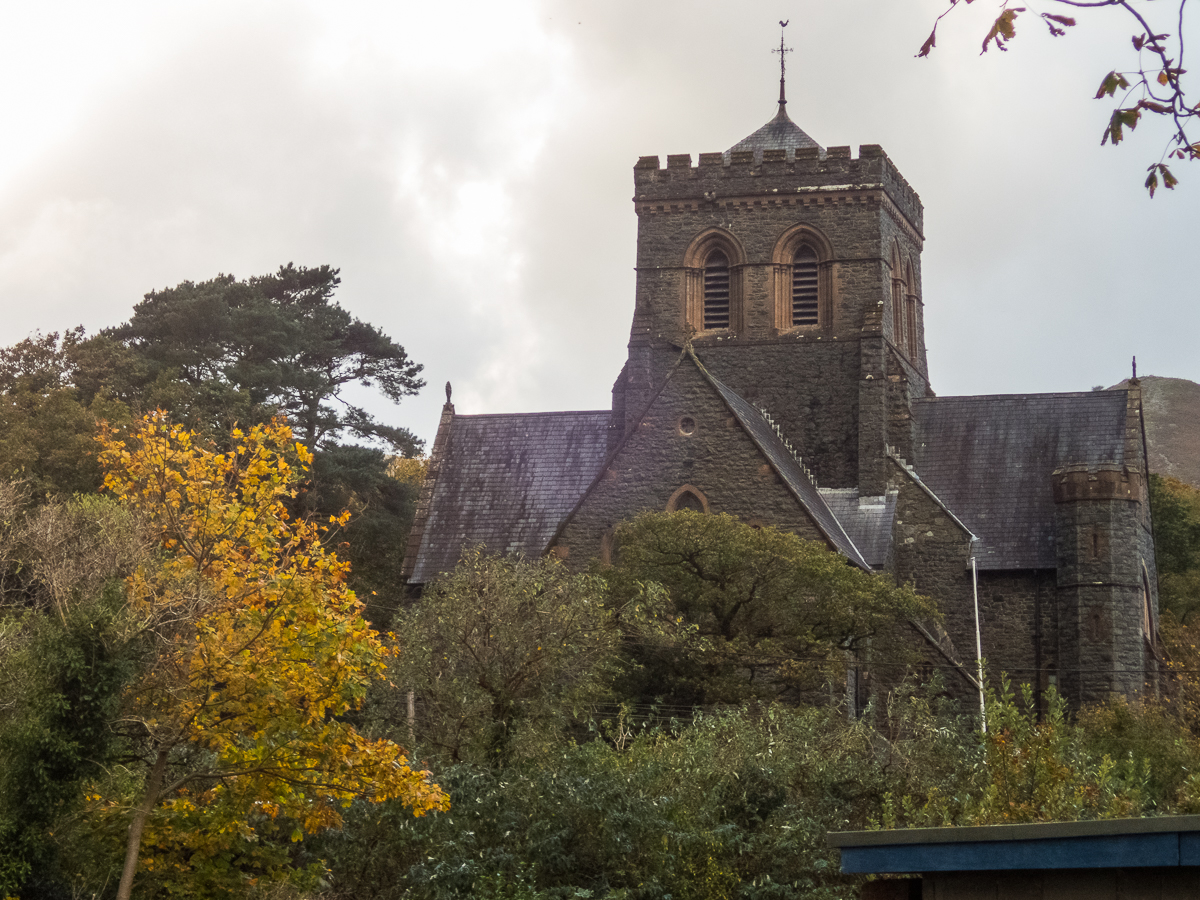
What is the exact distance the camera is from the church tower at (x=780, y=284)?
41.6 meters

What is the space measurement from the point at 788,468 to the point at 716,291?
7302mm

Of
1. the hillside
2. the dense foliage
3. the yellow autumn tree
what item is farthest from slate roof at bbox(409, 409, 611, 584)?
the hillside

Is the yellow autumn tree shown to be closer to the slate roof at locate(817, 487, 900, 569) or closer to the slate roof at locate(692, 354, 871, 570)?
the slate roof at locate(692, 354, 871, 570)

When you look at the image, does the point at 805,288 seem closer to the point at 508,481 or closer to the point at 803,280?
the point at 803,280

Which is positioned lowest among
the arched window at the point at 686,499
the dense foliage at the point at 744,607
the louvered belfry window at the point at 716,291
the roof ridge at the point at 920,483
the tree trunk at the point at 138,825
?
the tree trunk at the point at 138,825

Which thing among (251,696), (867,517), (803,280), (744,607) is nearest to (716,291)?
(803,280)

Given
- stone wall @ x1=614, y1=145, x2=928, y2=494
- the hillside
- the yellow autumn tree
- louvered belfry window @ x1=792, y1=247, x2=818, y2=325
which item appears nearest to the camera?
the yellow autumn tree

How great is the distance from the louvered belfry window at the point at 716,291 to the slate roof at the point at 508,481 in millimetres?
3797

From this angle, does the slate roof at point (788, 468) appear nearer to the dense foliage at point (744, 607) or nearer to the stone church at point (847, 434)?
the stone church at point (847, 434)

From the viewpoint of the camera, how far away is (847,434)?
134 feet

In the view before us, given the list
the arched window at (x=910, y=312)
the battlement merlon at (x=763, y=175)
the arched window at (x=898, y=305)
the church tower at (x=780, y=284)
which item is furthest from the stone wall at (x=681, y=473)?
the arched window at (x=910, y=312)

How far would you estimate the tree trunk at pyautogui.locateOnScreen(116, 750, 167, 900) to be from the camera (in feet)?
53.0

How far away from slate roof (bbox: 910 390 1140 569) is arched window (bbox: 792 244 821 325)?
3.85 m

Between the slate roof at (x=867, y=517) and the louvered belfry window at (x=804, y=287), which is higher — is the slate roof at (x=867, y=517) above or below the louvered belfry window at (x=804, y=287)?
below
